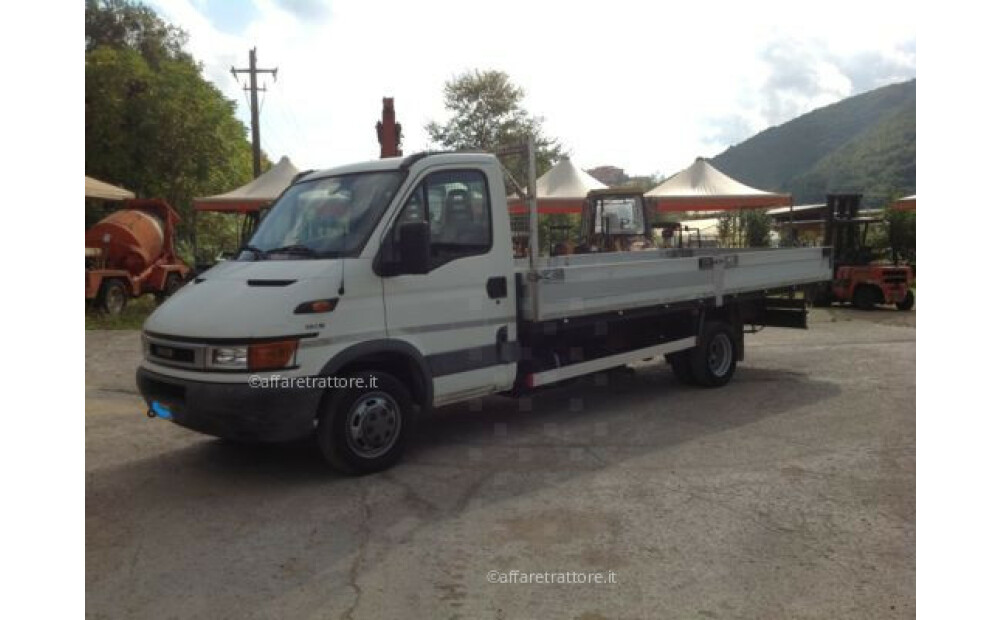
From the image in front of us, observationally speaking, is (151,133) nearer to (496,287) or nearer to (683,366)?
(683,366)

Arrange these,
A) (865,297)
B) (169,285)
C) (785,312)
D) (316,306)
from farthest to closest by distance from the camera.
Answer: (169,285), (865,297), (785,312), (316,306)

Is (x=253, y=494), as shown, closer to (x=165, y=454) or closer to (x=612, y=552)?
(x=165, y=454)

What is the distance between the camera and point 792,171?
3219 inches

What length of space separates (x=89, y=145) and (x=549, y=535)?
25.1 meters

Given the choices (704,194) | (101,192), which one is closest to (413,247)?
(101,192)

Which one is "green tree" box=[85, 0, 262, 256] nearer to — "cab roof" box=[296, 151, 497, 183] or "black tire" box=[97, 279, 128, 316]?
"black tire" box=[97, 279, 128, 316]

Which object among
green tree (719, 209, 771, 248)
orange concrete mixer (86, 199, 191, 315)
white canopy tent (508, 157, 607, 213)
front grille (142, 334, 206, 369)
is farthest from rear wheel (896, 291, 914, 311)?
orange concrete mixer (86, 199, 191, 315)

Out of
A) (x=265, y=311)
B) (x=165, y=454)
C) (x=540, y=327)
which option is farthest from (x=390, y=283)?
(x=165, y=454)

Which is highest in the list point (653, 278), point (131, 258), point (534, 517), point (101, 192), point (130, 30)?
point (130, 30)

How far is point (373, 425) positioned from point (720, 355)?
464 centimetres

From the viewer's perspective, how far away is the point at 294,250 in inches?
207

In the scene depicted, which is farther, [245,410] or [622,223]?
[622,223]

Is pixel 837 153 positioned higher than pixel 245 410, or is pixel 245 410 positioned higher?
pixel 837 153

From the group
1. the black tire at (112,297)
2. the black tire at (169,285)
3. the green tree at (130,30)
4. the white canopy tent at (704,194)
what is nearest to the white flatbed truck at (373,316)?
the black tire at (112,297)
